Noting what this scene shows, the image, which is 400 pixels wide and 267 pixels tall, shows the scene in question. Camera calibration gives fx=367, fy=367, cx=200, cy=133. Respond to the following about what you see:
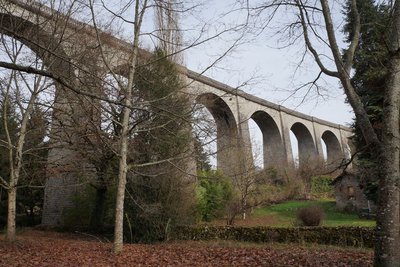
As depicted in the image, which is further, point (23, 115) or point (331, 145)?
point (331, 145)

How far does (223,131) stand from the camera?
11.2 meters

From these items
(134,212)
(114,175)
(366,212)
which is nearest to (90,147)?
(114,175)

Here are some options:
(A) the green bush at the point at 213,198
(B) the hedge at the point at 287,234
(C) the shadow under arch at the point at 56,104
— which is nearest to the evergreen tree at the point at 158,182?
(B) the hedge at the point at 287,234

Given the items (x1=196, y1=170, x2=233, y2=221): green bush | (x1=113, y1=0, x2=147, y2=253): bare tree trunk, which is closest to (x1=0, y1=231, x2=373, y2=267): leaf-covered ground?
(x1=113, y1=0, x2=147, y2=253): bare tree trunk

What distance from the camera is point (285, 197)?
90.0 ft

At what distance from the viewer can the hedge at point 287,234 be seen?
9156mm

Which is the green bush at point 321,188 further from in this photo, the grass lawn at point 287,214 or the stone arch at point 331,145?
the stone arch at point 331,145

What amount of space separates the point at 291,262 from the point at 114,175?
8.26 m

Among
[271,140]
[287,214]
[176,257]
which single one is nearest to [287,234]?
[176,257]

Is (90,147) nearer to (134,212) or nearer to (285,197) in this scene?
(134,212)

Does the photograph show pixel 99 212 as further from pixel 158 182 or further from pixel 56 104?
pixel 56 104

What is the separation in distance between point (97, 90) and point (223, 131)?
3905 millimetres

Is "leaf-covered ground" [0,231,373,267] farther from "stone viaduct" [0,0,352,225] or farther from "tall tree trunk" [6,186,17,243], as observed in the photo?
"stone viaduct" [0,0,352,225]

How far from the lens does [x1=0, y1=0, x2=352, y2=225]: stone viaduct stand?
7738 millimetres
